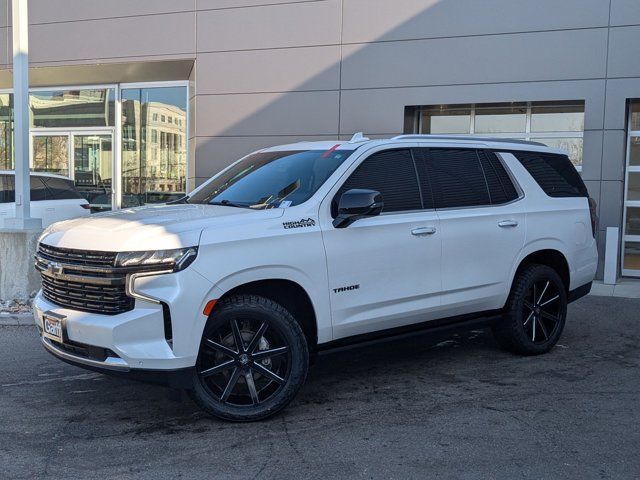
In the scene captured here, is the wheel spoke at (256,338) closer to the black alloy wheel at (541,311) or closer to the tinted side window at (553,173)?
the black alloy wheel at (541,311)

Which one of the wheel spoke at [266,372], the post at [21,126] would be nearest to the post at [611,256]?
the wheel spoke at [266,372]

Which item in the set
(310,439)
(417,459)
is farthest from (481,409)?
(310,439)

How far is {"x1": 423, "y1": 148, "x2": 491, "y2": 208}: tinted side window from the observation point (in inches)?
223

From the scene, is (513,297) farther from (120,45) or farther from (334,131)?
(120,45)

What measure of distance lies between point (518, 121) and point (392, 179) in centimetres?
813

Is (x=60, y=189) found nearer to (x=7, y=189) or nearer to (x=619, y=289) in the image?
(x=7, y=189)

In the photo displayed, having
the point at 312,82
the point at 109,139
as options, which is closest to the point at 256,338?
the point at 312,82

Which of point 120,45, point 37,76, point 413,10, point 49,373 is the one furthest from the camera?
point 37,76

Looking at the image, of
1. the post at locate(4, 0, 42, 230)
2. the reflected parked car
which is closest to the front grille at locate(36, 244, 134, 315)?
the post at locate(4, 0, 42, 230)

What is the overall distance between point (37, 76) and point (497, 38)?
36.6 feet

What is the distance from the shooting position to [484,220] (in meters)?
5.82

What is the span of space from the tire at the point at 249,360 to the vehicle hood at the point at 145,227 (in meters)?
0.53

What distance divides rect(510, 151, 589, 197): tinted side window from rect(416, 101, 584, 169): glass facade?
18.7 feet

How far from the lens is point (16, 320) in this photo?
25.8ft
